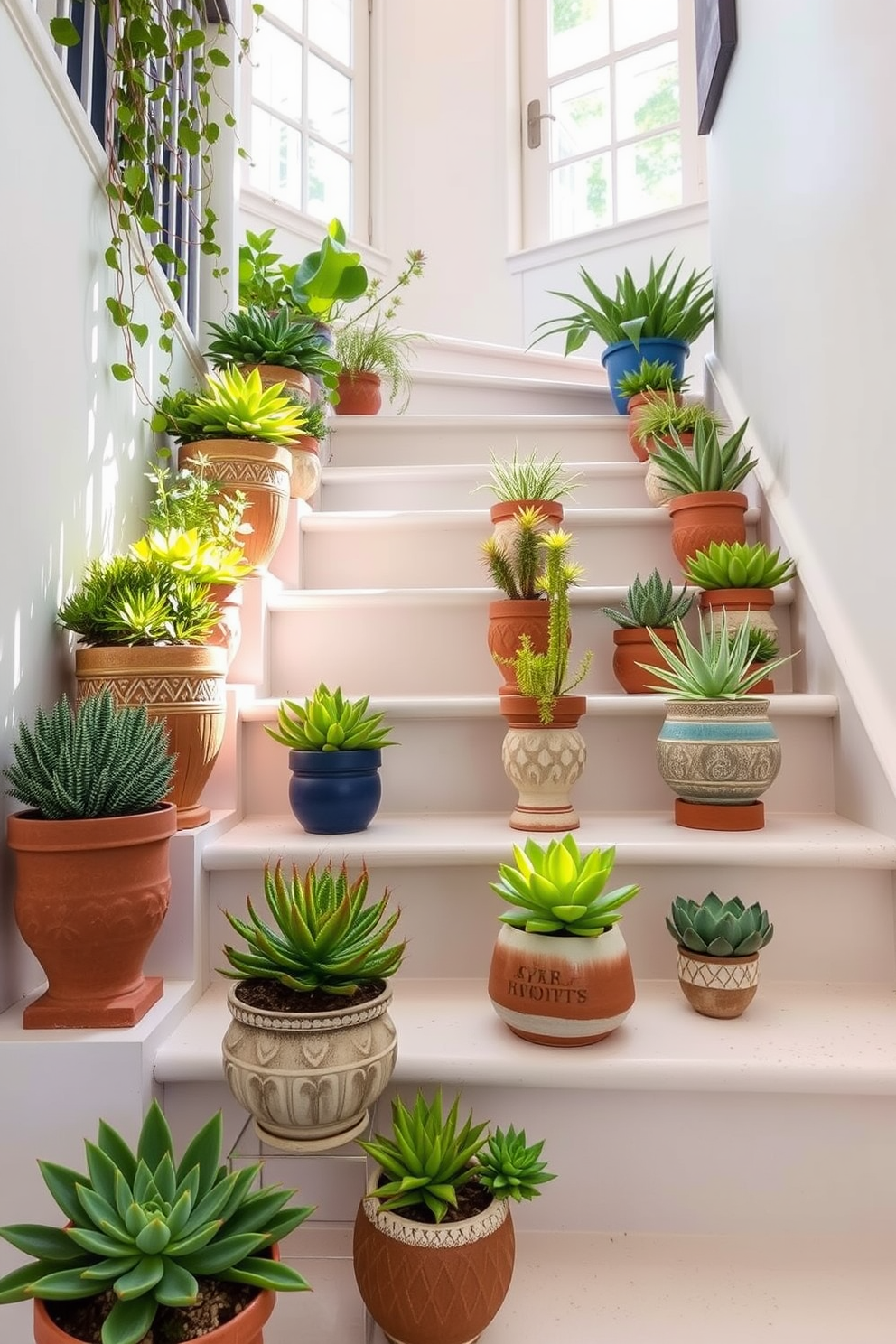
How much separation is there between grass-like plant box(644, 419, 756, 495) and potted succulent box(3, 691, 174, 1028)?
4.36ft

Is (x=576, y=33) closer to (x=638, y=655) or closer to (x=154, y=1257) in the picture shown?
(x=638, y=655)

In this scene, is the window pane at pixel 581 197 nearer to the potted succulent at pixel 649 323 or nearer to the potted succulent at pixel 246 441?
the potted succulent at pixel 649 323

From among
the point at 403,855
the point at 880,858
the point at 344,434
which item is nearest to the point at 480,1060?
the point at 403,855

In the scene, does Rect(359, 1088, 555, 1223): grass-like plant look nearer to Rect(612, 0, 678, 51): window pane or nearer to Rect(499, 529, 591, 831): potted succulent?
Rect(499, 529, 591, 831): potted succulent

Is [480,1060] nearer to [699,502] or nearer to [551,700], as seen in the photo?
[551,700]

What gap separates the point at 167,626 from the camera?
49.5 inches

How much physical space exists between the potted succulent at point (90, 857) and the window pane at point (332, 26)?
446 cm

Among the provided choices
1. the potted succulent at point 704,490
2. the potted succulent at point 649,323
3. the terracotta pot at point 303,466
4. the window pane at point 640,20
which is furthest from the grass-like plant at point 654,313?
the window pane at point 640,20

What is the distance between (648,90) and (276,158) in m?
1.78

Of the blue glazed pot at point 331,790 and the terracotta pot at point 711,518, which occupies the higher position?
the terracotta pot at point 711,518

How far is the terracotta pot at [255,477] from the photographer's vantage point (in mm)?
1670

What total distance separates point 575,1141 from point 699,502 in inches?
49.9

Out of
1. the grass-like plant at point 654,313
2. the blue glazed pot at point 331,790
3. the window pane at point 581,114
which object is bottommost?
the blue glazed pot at point 331,790

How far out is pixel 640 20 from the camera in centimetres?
410
